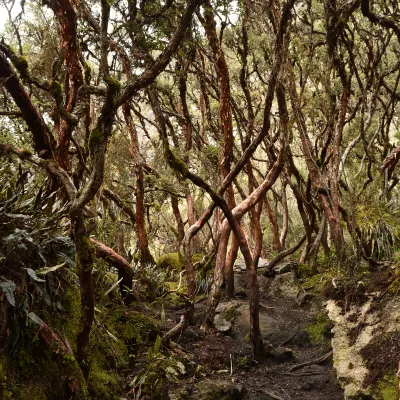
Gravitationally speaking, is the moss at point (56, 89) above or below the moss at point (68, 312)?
above

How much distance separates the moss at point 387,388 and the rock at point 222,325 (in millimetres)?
2980

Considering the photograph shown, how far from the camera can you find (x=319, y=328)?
275 inches

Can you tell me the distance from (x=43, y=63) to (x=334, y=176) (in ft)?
20.4

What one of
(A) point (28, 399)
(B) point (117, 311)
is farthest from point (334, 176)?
(A) point (28, 399)

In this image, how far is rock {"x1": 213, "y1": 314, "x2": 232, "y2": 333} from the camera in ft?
23.0

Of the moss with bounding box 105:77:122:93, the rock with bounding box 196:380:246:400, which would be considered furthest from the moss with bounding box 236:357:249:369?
the moss with bounding box 105:77:122:93

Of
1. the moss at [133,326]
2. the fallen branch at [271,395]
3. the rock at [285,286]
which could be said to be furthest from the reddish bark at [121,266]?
the rock at [285,286]

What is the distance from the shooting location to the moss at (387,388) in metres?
4.16

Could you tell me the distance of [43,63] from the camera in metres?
8.75

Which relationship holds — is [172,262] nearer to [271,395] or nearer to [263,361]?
[263,361]

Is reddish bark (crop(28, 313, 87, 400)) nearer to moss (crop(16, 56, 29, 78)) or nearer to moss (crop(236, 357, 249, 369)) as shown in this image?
moss (crop(236, 357, 249, 369))

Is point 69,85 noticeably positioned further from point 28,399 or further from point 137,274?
point 28,399

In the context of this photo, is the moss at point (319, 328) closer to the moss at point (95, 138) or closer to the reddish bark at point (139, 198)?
the reddish bark at point (139, 198)

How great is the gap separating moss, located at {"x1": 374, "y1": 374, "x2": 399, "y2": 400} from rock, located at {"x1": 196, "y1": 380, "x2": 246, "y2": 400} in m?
1.47
